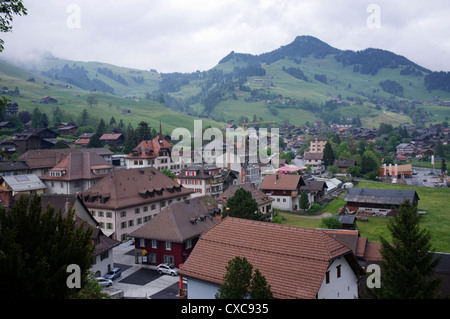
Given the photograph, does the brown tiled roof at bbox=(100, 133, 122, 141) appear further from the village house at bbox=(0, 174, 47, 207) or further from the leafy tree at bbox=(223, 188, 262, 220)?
the leafy tree at bbox=(223, 188, 262, 220)

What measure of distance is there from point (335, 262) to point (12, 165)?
70308mm

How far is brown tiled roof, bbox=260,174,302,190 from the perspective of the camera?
231ft

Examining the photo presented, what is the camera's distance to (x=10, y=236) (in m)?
13.0

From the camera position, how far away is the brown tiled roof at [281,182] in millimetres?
70431

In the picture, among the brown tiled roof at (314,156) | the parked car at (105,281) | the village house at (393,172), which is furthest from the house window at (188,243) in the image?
the brown tiled roof at (314,156)

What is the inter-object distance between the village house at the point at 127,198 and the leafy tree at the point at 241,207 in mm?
14241

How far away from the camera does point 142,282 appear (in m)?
34.6

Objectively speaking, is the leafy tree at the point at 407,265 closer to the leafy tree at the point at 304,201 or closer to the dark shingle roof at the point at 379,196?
the leafy tree at the point at 304,201

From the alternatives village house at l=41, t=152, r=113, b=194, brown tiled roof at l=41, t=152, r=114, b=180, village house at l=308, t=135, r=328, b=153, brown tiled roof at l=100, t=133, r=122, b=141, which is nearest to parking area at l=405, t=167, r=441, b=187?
village house at l=308, t=135, r=328, b=153

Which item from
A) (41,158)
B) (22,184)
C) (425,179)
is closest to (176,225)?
(22,184)

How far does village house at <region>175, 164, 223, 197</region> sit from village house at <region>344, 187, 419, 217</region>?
79.4 feet
